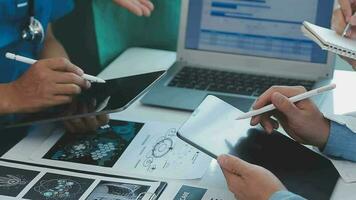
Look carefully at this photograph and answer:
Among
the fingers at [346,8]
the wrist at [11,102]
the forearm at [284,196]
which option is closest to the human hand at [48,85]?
the wrist at [11,102]

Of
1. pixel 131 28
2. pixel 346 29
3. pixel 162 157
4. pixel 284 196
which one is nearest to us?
pixel 284 196

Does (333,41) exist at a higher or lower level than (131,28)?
higher

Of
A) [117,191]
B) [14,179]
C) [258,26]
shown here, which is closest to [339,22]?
[258,26]

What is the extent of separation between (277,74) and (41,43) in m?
0.55

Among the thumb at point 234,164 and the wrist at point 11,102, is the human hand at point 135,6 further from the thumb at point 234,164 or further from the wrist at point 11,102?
the thumb at point 234,164

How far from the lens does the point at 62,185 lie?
0.96 m

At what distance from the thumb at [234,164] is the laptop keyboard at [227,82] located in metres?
0.42

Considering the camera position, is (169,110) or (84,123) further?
(169,110)

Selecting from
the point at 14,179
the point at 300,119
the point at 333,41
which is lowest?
the point at 14,179

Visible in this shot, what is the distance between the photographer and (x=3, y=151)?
1.09 meters

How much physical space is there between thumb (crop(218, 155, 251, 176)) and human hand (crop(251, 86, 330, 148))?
0.15 metres

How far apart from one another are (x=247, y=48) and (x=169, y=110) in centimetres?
29

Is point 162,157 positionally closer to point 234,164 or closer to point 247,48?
point 234,164

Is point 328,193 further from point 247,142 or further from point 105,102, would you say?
point 105,102
